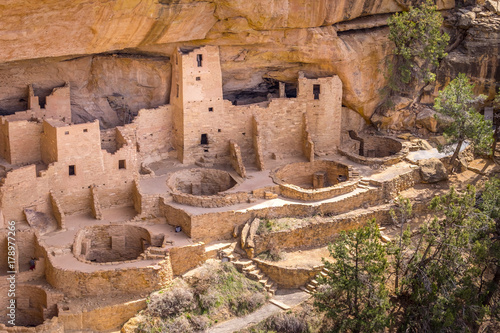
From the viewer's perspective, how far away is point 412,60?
35125 mm

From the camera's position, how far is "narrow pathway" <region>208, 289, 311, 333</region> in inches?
1024

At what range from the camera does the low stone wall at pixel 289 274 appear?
27750mm

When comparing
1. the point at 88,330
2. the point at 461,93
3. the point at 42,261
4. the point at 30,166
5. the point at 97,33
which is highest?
the point at 97,33

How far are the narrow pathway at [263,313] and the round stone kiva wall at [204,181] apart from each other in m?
5.44

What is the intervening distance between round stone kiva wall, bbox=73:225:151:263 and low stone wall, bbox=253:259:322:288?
433cm

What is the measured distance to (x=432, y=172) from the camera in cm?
3278

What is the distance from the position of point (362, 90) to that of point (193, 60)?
25.1 ft

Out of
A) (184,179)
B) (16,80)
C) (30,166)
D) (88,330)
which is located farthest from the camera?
(184,179)

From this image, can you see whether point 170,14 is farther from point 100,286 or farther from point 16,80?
point 100,286

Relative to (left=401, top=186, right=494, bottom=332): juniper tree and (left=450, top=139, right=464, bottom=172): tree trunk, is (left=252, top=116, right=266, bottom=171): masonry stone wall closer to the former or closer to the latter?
(left=401, top=186, right=494, bottom=332): juniper tree

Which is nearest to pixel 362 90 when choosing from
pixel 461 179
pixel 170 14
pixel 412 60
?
pixel 412 60

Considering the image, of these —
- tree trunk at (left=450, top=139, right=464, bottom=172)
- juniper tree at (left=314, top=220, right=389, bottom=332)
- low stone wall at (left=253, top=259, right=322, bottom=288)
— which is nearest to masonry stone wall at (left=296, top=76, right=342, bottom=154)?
tree trunk at (left=450, top=139, right=464, bottom=172)

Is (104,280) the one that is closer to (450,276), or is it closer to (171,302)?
(171,302)

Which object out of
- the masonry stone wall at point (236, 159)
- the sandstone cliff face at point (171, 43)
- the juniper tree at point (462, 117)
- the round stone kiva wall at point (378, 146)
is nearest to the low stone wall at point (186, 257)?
the masonry stone wall at point (236, 159)
